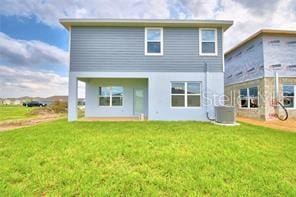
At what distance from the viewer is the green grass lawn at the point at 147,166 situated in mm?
3703

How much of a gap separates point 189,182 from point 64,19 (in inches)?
438

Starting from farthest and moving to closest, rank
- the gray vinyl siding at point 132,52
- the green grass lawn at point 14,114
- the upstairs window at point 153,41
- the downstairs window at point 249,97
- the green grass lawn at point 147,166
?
the green grass lawn at point 14,114, the downstairs window at point 249,97, the upstairs window at point 153,41, the gray vinyl siding at point 132,52, the green grass lawn at point 147,166

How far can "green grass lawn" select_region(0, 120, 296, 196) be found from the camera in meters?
3.70

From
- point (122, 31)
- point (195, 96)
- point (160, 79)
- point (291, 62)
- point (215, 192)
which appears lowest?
point (215, 192)

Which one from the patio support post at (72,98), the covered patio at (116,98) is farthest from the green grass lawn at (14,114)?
the patio support post at (72,98)

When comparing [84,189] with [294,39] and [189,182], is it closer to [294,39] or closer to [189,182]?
[189,182]

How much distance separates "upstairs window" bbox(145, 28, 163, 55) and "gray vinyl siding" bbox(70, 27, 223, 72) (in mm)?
233

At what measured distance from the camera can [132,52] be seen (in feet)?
41.9

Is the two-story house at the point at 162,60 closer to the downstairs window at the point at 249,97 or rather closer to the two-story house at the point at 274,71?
the two-story house at the point at 274,71

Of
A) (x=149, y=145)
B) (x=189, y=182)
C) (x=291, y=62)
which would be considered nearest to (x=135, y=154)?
(x=149, y=145)

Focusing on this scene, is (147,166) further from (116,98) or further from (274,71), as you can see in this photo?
(274,71)

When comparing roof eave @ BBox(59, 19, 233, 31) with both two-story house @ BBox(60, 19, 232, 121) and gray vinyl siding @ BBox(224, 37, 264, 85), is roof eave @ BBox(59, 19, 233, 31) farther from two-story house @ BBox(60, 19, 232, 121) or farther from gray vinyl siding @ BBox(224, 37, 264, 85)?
gray vinyl siding @ BBox(224, 37, 264, 85)

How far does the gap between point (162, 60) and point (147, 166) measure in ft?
29.0

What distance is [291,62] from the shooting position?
14742 millimetres
